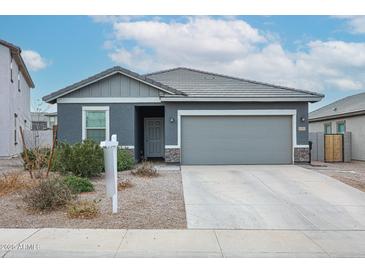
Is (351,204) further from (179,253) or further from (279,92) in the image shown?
(279,92)

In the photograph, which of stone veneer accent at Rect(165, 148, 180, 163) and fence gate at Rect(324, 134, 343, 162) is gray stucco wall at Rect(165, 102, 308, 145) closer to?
stone veneer accent at Rect(165, 148, 180, 163)

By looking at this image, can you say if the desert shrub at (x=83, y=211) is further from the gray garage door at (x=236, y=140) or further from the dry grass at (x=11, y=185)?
the gray garage door at (x=236, y=140)

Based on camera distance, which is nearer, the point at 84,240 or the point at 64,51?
the point at 84,240

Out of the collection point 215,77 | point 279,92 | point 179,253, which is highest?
point 215,77

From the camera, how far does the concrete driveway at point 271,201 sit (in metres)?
7.13

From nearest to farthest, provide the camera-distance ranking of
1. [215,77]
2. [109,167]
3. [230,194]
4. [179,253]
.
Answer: [179,253]
[109,167]
[230,194]
[215,77]

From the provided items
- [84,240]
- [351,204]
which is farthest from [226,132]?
[84,240]

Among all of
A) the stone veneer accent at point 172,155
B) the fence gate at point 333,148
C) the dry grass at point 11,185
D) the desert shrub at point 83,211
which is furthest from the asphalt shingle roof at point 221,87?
the desert shrub at point 83,211

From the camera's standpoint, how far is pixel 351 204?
8.63m

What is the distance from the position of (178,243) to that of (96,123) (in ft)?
37.4

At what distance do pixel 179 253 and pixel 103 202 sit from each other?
11.9ft

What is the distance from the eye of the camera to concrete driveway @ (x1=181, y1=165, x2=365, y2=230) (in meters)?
7.13

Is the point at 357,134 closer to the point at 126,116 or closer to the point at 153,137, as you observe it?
the point at 153,137

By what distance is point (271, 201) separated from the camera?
8.88 m
